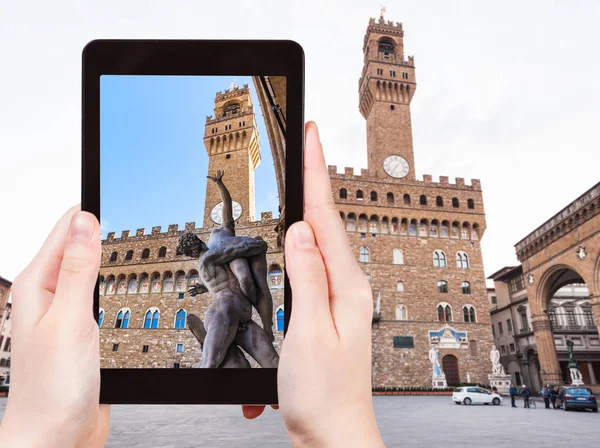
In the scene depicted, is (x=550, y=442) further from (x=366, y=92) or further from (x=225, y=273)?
(x=366, y=92)

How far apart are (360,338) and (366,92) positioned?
3877 centimetres

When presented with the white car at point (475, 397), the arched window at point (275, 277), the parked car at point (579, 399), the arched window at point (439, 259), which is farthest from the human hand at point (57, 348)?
the arched window at point (439, 259)

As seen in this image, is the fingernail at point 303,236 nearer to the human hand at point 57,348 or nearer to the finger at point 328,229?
the finger at point 328,229

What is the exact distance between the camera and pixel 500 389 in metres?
27.0

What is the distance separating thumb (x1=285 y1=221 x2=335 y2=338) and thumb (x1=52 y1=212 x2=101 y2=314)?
605 mm

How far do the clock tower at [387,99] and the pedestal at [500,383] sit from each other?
15.7 m

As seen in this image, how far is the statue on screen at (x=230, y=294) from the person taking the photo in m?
1.57

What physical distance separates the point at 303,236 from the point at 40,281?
82 centimetres

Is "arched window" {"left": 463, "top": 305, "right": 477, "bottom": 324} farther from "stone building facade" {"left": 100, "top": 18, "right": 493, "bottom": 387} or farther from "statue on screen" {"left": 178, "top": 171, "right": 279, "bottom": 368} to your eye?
"statue on screen" {"left": 178, "top": 171, "right": 279, "bottom": 368}

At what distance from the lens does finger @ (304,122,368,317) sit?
125 centimetres

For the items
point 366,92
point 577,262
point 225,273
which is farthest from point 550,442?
point 366,92

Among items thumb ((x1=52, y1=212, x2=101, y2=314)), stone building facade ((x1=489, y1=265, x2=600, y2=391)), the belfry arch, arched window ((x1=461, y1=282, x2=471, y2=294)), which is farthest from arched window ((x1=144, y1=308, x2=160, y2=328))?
stone building facade ((x1=489, y1=265, x2=600, y2=391))

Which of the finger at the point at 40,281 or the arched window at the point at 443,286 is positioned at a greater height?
the arched window at the point at 443,286

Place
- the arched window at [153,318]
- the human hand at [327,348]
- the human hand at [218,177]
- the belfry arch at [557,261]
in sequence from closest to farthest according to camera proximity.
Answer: the human hand at [327,348] → the human hand at [218,177] → the arched window at [153,318] → the belfry arch at [557,261]
